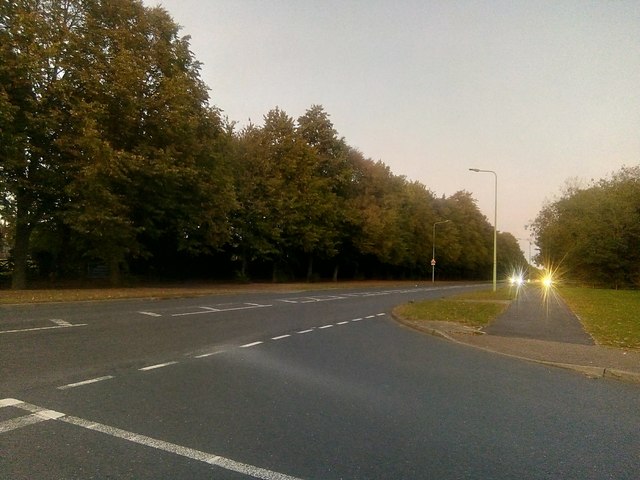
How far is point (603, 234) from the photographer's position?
173ft

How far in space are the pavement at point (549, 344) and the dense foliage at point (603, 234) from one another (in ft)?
138

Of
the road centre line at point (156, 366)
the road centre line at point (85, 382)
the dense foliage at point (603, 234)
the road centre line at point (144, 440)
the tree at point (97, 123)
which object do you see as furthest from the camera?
the dense foliage at point (603, 234)

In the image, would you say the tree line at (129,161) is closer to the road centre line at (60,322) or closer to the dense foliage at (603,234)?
the road centre line at (60,322)

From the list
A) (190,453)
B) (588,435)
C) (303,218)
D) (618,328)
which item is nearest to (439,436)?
(588,435)

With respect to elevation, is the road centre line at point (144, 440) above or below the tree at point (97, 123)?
below

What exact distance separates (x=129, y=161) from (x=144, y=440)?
65.8 feet

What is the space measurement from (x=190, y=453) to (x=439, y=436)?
237cm

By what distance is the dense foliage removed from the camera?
172 ft

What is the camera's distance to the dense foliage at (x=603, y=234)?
52406 mm

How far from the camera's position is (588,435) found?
5.11 meters

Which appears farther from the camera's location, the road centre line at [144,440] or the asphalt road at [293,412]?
the asphalt road at [293,412]

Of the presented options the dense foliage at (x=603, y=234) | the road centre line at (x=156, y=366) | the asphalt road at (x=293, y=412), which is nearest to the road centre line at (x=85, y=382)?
the asphalt road at (x=293, y=412)

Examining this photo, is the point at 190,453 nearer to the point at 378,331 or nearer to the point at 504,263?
the point at 378,331

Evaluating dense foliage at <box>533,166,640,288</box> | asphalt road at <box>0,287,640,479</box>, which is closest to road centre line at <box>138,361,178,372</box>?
asphalt road at <box>0,287,640,479</box>
